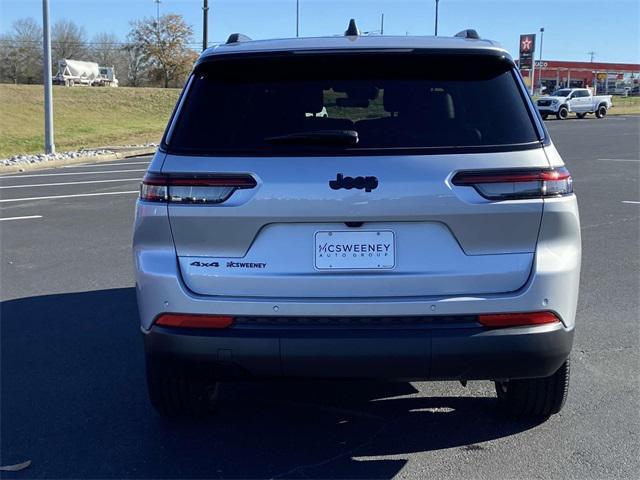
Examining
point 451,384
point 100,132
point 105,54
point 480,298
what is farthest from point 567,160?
point 105,54

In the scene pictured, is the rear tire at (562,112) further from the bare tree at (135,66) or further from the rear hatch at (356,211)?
the bare tree at (135,66)

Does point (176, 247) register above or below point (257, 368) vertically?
above

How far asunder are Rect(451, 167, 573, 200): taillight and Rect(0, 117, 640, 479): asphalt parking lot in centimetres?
127

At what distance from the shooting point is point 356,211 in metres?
3.06

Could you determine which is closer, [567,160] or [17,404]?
[17,404]

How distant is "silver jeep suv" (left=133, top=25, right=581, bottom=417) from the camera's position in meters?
3.06

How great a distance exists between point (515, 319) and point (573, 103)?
45.0 metres

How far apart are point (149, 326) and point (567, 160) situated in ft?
57.6

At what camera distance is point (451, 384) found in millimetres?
4434

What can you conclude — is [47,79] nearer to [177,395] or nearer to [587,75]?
[177,395]

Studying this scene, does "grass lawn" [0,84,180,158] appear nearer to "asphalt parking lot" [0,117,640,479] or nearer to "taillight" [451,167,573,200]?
"asphalt parking lot" [0,117,640,479]

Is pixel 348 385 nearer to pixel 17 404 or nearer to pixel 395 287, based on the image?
pixel 395 287

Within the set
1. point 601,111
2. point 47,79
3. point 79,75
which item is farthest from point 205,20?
point 79,75

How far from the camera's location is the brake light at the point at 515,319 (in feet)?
10.2
